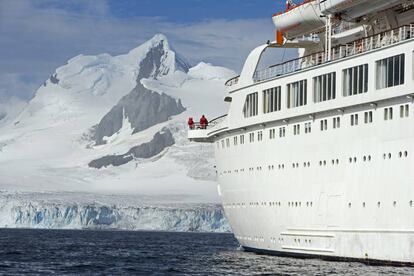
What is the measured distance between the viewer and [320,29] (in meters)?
40.9

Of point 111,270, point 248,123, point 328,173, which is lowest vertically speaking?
point 111,270

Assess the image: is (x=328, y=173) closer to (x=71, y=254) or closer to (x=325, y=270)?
(x=325, y=270)

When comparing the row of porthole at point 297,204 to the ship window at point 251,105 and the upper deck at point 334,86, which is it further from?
the ship window at point 251,105

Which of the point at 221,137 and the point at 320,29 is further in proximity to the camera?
the point at 221,137

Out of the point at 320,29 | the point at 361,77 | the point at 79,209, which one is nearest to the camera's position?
the point at 361,77

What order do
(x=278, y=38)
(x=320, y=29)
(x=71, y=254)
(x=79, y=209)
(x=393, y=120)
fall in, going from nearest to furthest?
(x=393, y=120) → (x=320, y=29) → (x=278, y=38) → (x=71, y=254) → (x=79, y=209)

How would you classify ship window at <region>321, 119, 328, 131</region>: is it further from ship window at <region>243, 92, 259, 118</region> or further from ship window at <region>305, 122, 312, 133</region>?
ship window at <region>243, 92, 259, 118</region>

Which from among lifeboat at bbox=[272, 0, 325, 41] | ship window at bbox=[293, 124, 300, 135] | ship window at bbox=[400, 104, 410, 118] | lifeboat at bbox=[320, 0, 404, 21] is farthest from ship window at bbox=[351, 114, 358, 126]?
lifeboat at bbox=[272, 0, 325, 41]

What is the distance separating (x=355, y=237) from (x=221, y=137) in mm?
12966

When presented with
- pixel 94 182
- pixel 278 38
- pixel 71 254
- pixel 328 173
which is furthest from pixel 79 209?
pixel 328 173

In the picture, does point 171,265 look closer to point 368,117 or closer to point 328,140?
point 328,140

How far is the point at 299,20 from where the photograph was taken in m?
40.7

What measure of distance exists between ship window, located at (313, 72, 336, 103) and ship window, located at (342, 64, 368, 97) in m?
0.68

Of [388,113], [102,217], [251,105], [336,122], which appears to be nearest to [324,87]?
[336,122]
